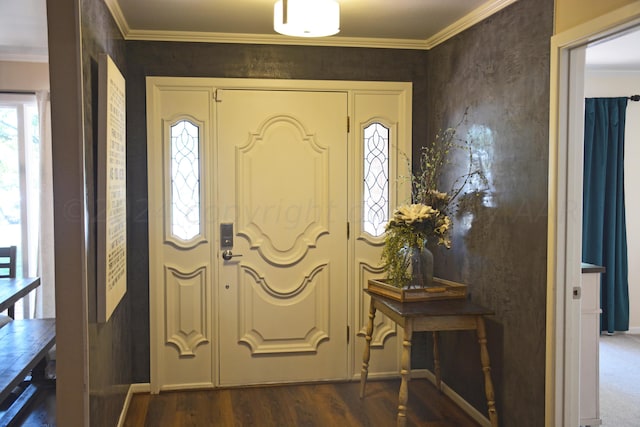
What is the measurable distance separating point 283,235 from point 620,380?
2663mm

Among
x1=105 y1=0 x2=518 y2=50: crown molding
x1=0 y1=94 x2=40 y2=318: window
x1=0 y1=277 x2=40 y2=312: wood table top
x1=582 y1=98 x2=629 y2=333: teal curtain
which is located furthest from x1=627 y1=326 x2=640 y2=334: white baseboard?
x1=0 y1=94 x2=40 y2=318: window

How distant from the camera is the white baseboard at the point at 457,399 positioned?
11.4ft

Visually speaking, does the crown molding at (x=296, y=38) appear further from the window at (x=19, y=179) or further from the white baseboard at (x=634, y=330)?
the white baseboard at (x=634, y=330)

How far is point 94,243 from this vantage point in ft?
Result: 8.43

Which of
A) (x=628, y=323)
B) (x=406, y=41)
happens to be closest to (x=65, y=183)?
(x=406, y=41)

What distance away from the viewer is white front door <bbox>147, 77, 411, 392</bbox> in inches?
158

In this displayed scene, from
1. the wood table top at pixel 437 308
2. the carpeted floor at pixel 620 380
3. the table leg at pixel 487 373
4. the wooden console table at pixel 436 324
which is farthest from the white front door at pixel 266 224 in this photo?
the carpeted floor at pixel 620 380

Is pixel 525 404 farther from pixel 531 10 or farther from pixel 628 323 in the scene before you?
pixel 628 323

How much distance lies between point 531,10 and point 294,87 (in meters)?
1.69

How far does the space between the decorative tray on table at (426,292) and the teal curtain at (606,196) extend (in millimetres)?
2579

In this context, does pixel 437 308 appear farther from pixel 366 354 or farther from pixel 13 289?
pixel 13 289

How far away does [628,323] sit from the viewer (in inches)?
223

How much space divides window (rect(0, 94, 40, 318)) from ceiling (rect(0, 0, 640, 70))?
2.04ft

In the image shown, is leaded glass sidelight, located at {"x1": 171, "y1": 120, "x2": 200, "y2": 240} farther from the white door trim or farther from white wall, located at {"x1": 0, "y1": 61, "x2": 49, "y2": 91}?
the white door trim
